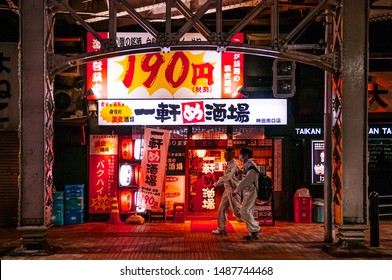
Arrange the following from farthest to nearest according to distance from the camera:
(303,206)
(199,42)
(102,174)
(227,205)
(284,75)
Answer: (102,174) → (303,206) → (227,205) → (284,75) → (199,42)

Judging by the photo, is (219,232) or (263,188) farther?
(219,232)

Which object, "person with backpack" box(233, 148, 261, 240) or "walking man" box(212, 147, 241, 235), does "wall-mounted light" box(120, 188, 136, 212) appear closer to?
"walking man" box(212, 147, 241, 235)

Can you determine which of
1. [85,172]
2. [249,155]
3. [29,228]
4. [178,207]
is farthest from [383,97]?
[29,228]

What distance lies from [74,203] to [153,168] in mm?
2993

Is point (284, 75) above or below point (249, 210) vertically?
above

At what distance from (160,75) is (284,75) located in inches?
160

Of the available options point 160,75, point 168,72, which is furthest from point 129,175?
point 168,72

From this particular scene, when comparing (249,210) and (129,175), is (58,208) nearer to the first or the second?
(129,175)

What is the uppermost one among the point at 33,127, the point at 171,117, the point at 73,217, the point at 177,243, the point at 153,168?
the point at 171,117

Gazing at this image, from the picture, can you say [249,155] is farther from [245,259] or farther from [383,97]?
[383,97]

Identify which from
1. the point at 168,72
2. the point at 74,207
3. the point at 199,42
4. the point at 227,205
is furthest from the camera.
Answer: the point at 168,72

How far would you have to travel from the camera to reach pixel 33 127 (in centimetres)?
1144

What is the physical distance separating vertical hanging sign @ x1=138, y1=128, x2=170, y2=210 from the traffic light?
11.6 feet

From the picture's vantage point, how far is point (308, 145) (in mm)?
16250
